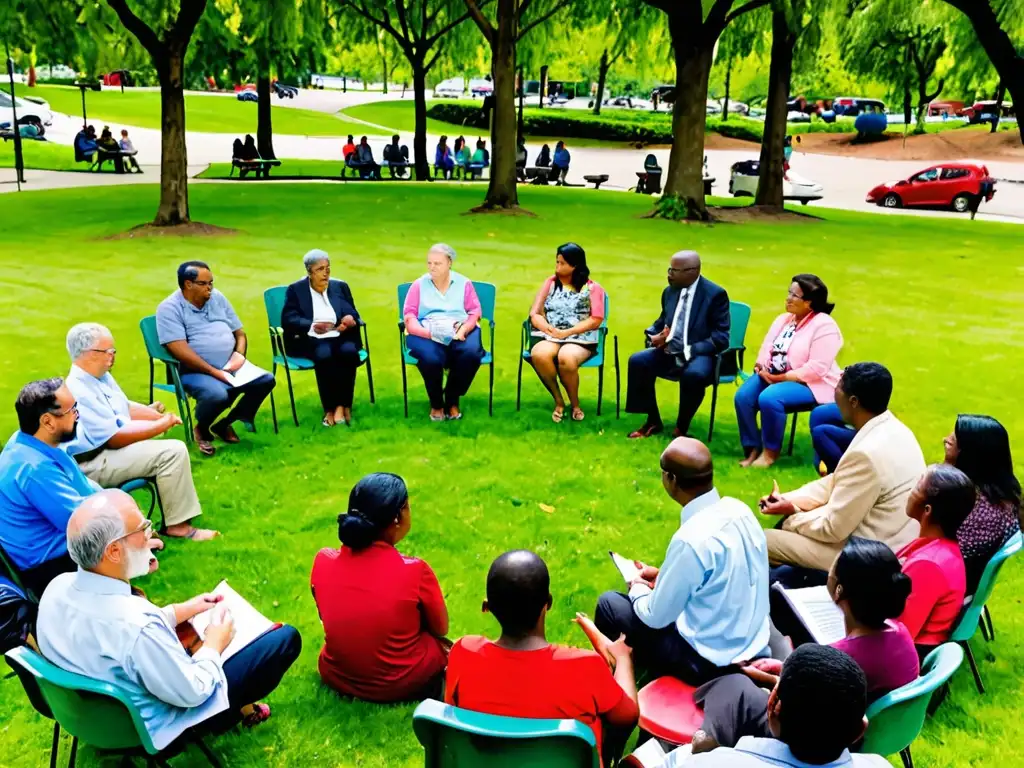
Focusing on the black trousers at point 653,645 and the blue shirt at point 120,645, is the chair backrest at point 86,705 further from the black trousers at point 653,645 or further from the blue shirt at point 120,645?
the black trousers at point 653,645

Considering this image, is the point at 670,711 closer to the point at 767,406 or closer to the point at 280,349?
the point at 767,406

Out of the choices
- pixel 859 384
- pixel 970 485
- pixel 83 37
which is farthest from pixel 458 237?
pixel 970 485

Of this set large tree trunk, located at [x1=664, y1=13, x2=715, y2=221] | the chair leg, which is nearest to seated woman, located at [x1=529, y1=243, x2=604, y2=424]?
the chair leg

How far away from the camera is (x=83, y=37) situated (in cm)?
2141

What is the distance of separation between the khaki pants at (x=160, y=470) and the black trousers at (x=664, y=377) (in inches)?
149

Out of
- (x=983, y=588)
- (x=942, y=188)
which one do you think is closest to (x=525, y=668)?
(x=983, y=588)

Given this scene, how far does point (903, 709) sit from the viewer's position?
119 inches

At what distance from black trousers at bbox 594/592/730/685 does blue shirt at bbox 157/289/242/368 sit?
173 inches

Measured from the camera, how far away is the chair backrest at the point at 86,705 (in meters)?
3.03

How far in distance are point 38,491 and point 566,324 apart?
4.90 meters

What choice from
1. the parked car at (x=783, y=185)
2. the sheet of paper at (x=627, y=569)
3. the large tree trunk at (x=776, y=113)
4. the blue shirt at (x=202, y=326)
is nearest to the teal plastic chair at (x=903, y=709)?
the sheet of paper at (x=627, y=569)

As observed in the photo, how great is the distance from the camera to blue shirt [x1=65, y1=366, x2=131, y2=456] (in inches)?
219

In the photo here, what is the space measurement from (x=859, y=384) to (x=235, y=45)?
84.9 feet

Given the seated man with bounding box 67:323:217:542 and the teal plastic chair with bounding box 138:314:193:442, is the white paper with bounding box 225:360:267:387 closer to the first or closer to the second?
the teal plastic chair with bounding box 138:314:193:442
